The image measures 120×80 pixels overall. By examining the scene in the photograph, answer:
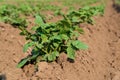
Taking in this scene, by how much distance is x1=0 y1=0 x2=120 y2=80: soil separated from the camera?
16.6ft

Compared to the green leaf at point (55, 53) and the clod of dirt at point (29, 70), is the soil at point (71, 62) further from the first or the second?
the green leaf at point (55, 53)

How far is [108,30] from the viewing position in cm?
909

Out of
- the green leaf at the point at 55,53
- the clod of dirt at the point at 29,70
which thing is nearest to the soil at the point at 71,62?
the clod of dirt at the point at 29,70

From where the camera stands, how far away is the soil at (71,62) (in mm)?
5047

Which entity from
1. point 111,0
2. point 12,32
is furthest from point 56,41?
point 111,0

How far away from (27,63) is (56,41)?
638mm

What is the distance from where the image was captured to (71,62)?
5.39 meters

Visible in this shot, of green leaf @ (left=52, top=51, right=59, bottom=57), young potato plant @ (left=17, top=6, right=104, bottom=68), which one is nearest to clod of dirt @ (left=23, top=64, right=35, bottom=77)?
young potato plant @ (left=17, top=6, right=104, bottom=68)

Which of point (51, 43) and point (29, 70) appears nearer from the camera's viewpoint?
point (29, 70)

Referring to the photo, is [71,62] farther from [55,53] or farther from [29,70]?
[29,70]

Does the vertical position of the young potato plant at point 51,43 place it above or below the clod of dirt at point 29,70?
above

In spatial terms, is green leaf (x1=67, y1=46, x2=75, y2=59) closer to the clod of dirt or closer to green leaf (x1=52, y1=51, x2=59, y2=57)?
green leaf (x1=52, y1=51, x2=59, y2=57)

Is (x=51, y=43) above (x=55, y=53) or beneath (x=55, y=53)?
above

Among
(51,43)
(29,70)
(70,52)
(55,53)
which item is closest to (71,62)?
(70,52)
